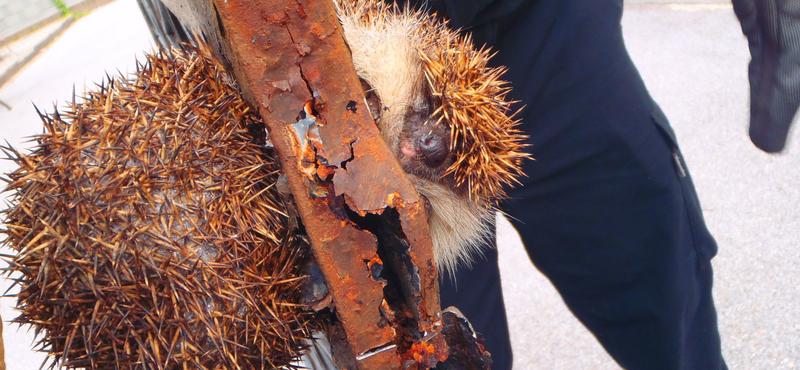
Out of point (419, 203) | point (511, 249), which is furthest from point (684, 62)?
point (419, 203)

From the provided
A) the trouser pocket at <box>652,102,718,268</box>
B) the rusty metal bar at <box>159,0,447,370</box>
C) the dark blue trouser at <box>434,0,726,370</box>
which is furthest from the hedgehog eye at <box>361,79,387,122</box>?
the trouser pocket at <box>652,102,718,268</box>

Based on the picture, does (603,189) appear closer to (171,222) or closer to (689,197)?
(689,197)

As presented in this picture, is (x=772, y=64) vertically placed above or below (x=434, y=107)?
below

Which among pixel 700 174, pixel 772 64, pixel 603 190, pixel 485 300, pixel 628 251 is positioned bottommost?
pixel 700 174

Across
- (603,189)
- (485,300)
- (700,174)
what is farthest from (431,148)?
(700,174)

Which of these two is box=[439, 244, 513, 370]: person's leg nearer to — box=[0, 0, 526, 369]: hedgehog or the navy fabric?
the navy fabric

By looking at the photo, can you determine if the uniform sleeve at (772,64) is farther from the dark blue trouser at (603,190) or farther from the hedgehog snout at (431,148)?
the hedgehog snout at (431,148)

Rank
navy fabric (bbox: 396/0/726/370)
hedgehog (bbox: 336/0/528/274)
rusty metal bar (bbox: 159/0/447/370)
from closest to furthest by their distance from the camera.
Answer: rusty metal bar (bbox: 159/0/447/370) < hedgehog (bbox: 336/0/528/274) < navy fabric (bbox: 396/0/726/370)

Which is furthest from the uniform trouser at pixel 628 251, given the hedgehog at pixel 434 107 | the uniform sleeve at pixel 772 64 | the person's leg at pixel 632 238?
the hedgehog at pixel 434 107
